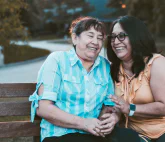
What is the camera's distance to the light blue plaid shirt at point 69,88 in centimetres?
257

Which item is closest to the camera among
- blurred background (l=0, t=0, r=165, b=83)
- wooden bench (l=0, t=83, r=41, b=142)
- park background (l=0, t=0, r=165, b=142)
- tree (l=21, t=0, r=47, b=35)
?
wooden bench (l=0, t=83, r=41, b=142)

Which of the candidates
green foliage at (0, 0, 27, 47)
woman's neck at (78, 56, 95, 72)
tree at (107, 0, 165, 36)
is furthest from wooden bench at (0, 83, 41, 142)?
tree at (107, 0, 165, 36)

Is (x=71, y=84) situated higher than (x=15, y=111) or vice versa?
(x=71, y=84)

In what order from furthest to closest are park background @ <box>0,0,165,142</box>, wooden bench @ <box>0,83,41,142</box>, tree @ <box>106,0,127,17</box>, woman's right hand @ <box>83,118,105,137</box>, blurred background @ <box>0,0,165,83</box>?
tree @ <box>106,0,127,17</box>
blurred background @ <box>0,0,165,83</box>
park background @ <box>0,0,165,142</box>
wooden bench @ <box>0,83,41,142</box>
woman's right hand @ <box>83,118,105,137</box>

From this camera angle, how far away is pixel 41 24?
53.9 meters

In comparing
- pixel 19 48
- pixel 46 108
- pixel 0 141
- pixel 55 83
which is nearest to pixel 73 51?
pixel 55 83

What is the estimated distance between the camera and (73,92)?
8.48ft

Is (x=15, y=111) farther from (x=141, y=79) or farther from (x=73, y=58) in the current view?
(x=141, y=79)

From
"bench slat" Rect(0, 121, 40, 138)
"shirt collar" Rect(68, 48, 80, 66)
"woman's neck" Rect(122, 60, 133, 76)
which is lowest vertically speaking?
"bench slat" Rect(0, 121, 40, 138)

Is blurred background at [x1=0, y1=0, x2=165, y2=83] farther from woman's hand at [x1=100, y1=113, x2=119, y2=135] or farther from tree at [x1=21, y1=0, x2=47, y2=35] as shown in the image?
woman's hand at [x1=100, y1=113, x2=119, y2=135]

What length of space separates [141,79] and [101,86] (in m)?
0.34

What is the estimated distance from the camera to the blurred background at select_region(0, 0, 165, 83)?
14234 mm

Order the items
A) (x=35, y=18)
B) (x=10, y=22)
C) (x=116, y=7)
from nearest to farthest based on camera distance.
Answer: (x=10, y=22) → (x=116, y=7) → (x=35, y=18)

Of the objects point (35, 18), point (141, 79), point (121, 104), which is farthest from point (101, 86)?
point (35, 18)
